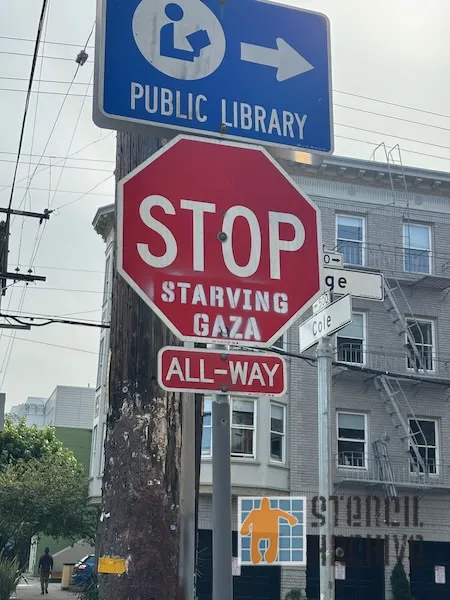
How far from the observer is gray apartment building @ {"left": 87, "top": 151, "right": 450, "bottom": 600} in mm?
24797

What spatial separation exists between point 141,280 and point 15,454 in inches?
1485

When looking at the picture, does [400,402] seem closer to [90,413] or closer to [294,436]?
[294,436]

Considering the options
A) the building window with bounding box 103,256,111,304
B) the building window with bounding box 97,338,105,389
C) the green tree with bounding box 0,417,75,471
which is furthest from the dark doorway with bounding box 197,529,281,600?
the green tree with bounding box 0,417,75,471

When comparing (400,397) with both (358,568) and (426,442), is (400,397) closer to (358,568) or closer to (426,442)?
(426,442)

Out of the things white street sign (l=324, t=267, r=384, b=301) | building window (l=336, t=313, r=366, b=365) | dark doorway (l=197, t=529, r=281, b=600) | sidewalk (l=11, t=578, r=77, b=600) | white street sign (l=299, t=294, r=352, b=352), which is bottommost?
sidewalk (l=11, t=578, r=77, b=600)

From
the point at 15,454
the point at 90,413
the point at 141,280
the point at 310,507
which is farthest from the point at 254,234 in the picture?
the point at 90,413

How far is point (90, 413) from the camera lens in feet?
190

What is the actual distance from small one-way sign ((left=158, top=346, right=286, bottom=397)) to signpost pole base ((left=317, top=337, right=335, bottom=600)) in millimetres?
5379

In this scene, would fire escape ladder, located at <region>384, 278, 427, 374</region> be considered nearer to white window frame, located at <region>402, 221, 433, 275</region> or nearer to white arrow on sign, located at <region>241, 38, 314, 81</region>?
white window frame, located at <region>402, 221, 433, 275</region>

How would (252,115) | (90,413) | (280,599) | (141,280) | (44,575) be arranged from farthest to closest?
1. (90,413)
2. (44,575)
3. (280,599)
4. (252,115)
5. (141,280)

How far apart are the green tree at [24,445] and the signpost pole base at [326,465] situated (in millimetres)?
30247

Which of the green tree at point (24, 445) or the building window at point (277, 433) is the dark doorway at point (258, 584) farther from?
the green tree at point (24, 445)

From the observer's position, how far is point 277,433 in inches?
993

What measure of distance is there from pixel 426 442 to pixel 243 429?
6086mm
